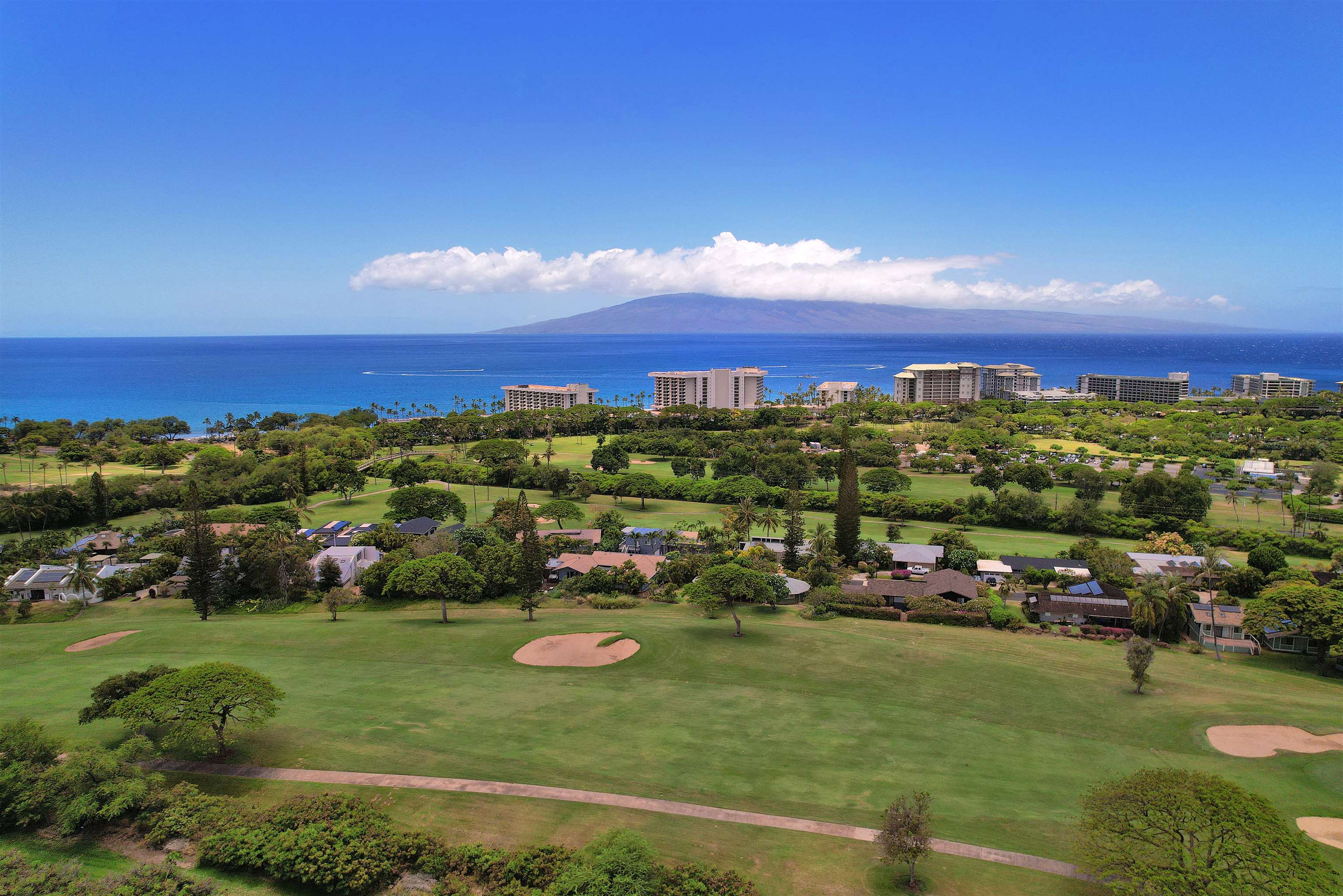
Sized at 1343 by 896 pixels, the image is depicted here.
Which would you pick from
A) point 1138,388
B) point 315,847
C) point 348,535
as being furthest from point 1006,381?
point 315,847

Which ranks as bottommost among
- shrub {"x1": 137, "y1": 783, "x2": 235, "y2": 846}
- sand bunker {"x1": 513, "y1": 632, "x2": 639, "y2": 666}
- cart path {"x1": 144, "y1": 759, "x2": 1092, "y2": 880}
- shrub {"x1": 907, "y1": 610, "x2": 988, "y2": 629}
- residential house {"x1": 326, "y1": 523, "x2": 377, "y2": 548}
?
shrub {"x1": 907, "y1": 610, "x2": 988, "y2": 629}

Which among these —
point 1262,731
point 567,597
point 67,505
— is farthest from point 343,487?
point 1262,731

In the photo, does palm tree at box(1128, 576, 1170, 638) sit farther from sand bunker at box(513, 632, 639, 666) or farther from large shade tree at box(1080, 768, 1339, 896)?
sand bunker at box(513, 632, 639, 666)

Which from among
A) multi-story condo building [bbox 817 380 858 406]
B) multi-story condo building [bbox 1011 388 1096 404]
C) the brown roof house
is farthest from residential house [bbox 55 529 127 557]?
multi-story condo building [bbox 1011 388 1096 404]

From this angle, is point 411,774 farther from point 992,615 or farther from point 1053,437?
point 1053,437

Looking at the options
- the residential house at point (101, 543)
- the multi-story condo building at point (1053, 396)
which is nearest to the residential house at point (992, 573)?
the residential house at point (101, 543)

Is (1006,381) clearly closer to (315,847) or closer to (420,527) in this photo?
(420,527)
